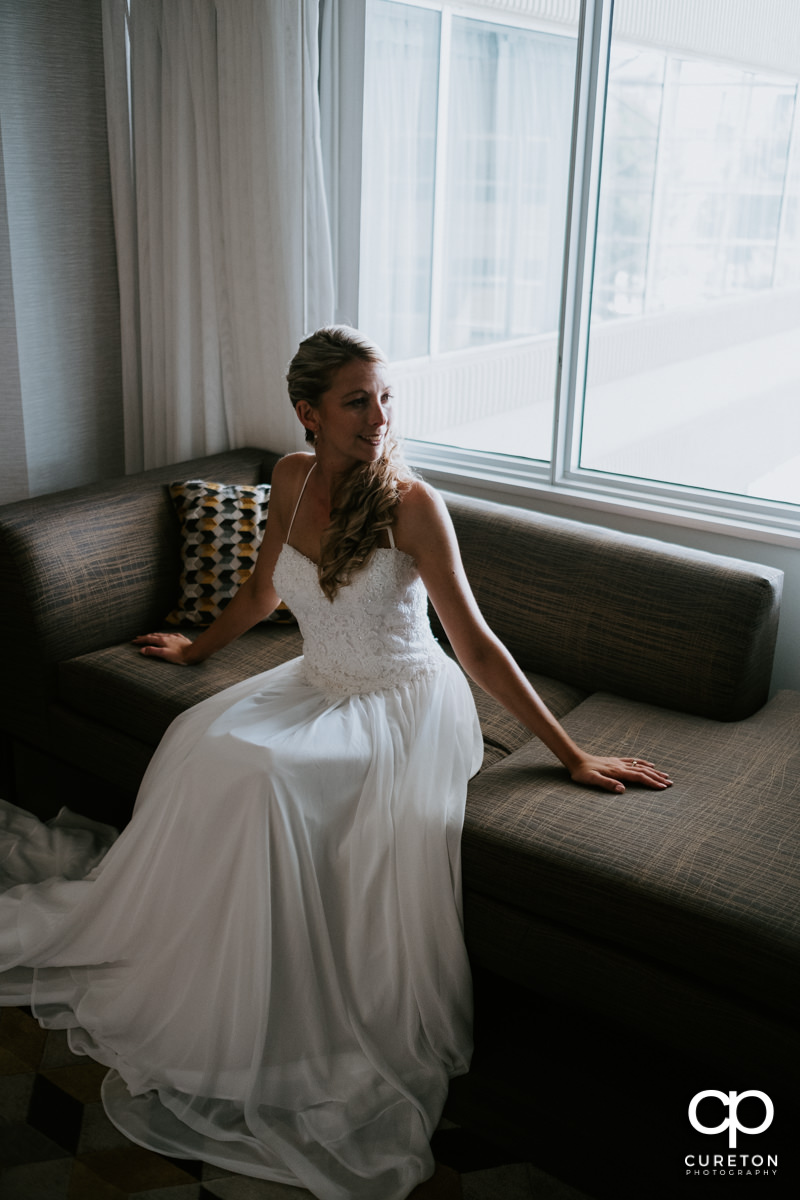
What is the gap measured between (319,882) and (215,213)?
2.27m

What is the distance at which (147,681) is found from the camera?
2.55 m

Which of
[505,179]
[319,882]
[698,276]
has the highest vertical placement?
[505,179]

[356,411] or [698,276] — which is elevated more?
[698,276]

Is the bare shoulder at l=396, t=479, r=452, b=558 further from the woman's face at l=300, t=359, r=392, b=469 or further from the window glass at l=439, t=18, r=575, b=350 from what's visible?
the window glass at l=439, t=18, r=575, b=350

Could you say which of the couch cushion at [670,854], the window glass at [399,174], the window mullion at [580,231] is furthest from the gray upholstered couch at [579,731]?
the window glass at [399,174]

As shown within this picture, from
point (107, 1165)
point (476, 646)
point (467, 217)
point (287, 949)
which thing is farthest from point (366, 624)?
point (467, 217)

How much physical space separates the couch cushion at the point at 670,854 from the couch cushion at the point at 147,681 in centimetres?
76

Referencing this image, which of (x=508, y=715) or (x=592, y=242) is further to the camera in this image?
(x=592, y=242)

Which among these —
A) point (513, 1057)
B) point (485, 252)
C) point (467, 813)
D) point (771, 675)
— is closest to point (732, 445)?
point (771, 675)

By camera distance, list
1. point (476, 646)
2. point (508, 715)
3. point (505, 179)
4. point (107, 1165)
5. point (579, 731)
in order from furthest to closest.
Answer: point (505, 179) < point (508, 715) < point (579, 731) < point (476, 646) < point (107, 1165)

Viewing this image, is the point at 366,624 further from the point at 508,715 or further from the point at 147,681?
the point at 147,681

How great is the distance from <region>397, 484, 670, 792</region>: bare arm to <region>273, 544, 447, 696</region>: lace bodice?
0.21 ft

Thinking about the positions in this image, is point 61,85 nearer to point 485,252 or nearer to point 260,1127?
point 485,252

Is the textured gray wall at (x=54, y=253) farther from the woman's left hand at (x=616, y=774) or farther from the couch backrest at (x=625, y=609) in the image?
the woman's left hand at (x=616, y=774)
